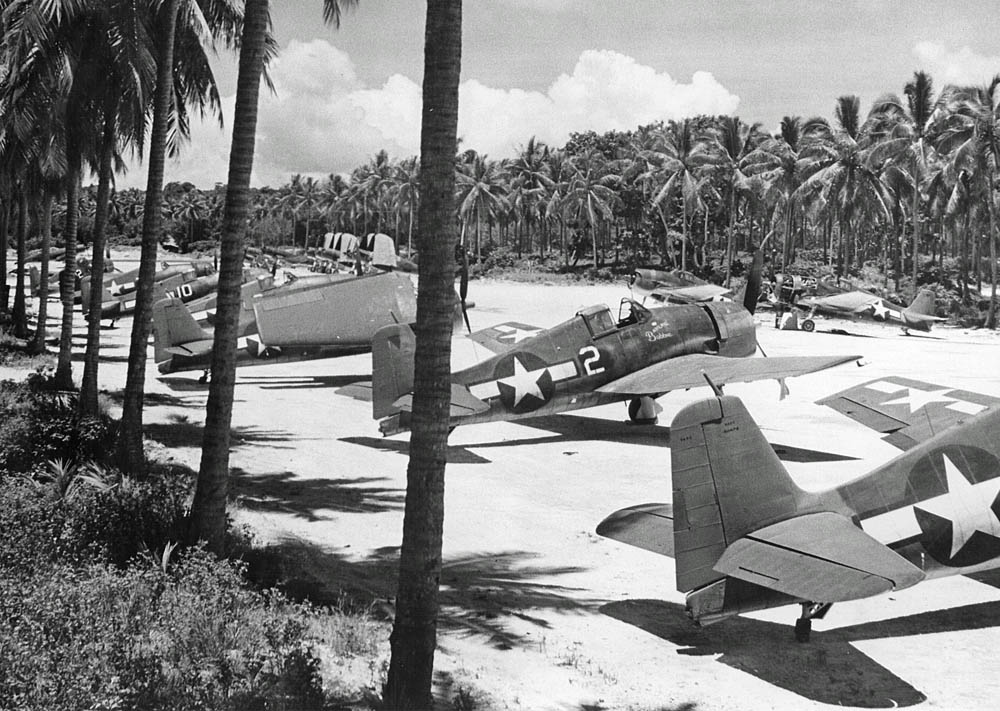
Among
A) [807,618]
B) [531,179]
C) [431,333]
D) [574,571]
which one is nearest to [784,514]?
[807,618]

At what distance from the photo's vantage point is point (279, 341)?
1028 inches

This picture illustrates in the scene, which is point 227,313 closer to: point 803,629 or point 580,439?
point 803,629

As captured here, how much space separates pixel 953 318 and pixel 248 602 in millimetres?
46779

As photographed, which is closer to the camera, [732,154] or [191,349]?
[191,349]

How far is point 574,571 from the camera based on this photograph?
10445 mm

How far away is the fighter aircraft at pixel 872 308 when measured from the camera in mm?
42125

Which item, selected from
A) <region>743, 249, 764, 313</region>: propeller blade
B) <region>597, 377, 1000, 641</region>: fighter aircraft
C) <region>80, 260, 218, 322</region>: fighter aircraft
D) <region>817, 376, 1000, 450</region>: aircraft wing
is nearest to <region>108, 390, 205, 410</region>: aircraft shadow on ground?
<region>743, 249, 764, 313</region>: propeller blade

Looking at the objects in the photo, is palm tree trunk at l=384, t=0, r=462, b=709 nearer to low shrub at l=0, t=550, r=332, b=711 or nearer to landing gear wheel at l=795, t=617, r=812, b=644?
low shrub at l=0, t=550, r=332, b=711

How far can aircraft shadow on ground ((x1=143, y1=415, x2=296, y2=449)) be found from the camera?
685 inches

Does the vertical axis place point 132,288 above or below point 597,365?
above

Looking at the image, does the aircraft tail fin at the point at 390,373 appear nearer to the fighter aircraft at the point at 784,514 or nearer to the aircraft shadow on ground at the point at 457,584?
the aircraft shadow on ground at the point at 457,584

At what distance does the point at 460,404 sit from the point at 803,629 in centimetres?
879

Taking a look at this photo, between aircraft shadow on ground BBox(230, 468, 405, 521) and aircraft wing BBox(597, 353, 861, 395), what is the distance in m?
6.32

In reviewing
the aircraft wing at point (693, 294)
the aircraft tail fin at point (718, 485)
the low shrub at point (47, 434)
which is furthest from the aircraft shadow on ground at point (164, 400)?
the aircraft wing at point (693, 294)
